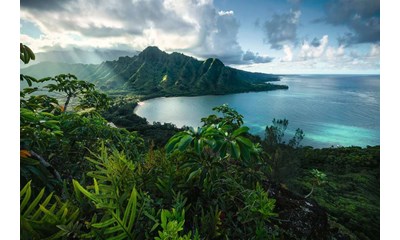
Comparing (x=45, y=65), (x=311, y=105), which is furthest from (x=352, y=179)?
(x=311, y=105)

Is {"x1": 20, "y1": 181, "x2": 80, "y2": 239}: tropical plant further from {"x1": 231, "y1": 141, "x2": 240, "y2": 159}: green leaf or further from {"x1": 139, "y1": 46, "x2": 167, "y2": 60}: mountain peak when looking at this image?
{"x1": 139, "y1": 46, "x2": 167, "y2": 60}: mountain peak

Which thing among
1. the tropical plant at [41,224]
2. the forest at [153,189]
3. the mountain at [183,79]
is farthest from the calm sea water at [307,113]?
the tropical plant at [41,224]

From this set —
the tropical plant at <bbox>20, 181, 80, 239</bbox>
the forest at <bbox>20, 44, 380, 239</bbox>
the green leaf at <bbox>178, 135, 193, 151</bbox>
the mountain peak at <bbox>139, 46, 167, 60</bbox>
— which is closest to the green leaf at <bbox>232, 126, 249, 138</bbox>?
the forest at <bbox>20, 44, 380, 239</bbox>

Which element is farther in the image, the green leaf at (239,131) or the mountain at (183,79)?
the mountain at (183,79)

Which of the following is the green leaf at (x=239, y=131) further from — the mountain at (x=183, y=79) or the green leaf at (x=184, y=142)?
the mountain at (x=183, y=79)

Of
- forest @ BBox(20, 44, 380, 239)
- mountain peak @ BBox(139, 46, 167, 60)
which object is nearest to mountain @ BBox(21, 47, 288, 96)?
mountain peak @ BBox(139, 46, 167, 60)

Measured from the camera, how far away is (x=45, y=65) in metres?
1.90

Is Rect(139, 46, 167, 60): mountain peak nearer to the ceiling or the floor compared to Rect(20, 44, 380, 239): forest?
nearer to the ceiling

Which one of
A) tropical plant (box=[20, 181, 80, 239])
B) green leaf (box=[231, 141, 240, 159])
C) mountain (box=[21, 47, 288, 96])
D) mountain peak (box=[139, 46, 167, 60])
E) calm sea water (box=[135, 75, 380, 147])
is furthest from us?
mountain (box=[21, 47, 288, 96])

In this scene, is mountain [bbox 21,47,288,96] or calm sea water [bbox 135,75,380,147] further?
mountain [bbox 21,47,288,96]

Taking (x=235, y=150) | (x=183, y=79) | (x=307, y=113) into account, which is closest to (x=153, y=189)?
(x=235, y=150)

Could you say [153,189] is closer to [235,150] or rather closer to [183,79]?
[235,150]

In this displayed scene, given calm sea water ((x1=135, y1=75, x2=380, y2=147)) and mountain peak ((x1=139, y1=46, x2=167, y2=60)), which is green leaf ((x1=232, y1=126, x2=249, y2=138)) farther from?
calm sea water ((x1=135, y1=75, x2=380, y2=147))

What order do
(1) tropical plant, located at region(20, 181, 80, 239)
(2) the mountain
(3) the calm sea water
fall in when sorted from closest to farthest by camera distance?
(1) tropical plant, located at region(20, 181, 80, 239) < (3) the calm sea water < (2) the mountain
